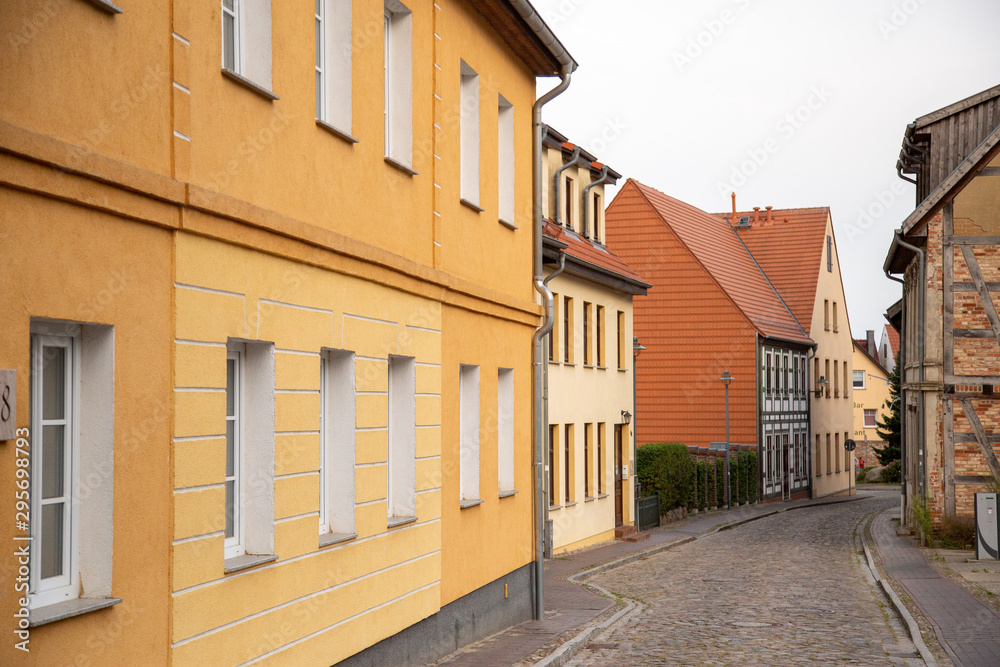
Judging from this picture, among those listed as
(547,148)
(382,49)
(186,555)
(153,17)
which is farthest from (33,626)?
(547,148)

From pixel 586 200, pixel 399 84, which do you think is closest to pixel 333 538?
pixel 399 84

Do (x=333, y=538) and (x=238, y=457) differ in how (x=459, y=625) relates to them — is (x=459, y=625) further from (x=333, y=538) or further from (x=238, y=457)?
(x=238, y=457)

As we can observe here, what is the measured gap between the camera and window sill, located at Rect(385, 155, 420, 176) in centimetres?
1000

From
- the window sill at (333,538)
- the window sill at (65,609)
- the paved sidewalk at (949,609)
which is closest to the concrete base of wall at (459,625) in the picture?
the window sill at (333,538)

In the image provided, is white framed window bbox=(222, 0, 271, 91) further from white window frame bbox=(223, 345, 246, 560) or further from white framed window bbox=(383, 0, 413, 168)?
white framed window bbox=(383, 0, 413, 168)

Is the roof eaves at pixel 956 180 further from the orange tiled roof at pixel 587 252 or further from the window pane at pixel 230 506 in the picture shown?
the window pane at pixel 230 506

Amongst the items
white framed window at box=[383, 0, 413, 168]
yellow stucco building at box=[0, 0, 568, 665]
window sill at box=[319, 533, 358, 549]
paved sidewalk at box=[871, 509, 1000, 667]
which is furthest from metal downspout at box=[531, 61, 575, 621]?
window sill at box=[319, 533, 358, 549]

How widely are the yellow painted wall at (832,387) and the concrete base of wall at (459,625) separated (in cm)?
3827

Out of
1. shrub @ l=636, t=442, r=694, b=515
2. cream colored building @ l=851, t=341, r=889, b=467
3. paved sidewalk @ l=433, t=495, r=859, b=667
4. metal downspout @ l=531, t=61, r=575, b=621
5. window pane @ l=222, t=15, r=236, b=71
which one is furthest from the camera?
cream colored building @ l=851, t=341, r=889, b=467

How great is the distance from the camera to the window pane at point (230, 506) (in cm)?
755

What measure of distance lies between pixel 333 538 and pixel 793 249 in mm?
45423

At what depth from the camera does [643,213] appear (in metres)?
42.0

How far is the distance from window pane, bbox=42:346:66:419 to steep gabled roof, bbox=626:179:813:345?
121ft

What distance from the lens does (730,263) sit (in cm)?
4666
